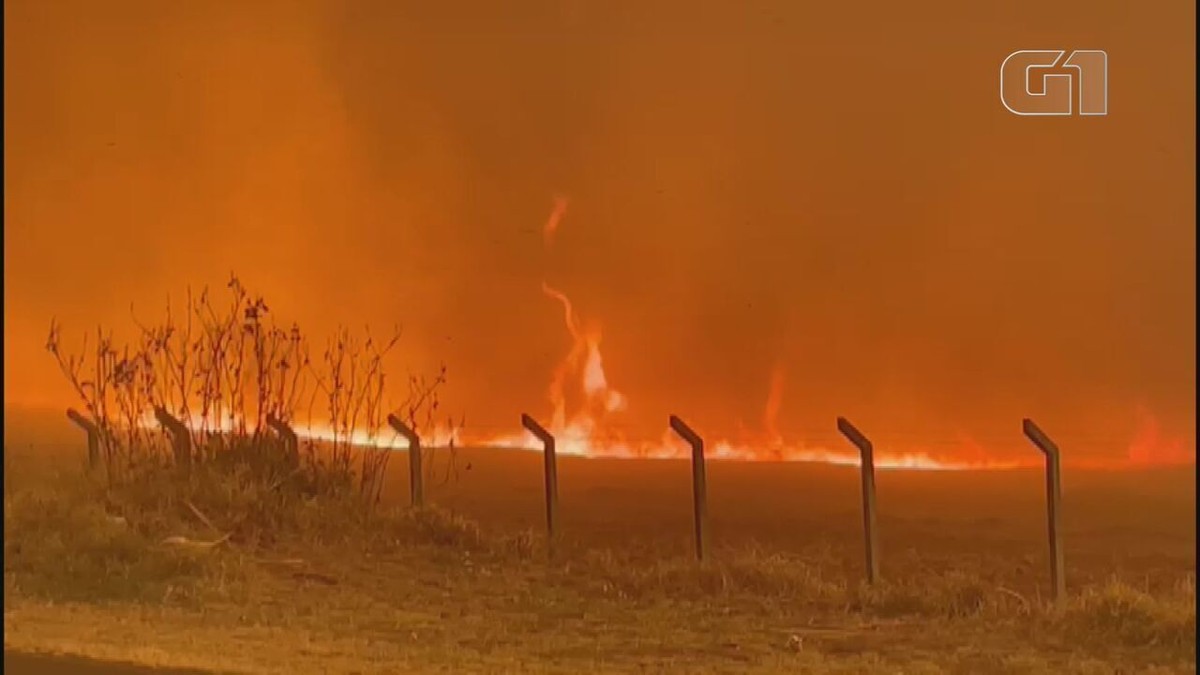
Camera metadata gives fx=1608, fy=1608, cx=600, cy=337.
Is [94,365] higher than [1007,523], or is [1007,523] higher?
[94,365]

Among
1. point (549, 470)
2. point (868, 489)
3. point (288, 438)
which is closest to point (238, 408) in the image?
point (288, 438)

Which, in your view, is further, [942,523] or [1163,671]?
[942,523]

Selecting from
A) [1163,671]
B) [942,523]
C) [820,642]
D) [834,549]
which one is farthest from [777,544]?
[1163,671]

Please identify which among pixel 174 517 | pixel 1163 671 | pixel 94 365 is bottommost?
pixel 1163 671

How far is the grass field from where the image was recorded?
9.01m

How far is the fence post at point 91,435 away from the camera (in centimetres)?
1427

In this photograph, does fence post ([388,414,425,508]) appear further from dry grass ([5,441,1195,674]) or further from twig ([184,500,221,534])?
twig ([184,500,221,534])

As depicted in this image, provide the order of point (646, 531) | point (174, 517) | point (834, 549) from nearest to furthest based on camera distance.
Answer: point (174, 517), point (834, 549), point (646, 531)

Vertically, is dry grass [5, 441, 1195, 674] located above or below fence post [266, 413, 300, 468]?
below

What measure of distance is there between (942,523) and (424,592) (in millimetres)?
5744

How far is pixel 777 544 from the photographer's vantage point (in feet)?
47.9

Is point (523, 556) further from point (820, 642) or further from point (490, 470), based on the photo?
point (820, 642)

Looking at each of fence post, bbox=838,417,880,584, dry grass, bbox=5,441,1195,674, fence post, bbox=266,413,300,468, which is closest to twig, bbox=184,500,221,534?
dry grass, bbox=5,441,1195,674

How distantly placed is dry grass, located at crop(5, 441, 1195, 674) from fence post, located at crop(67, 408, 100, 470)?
34cm
